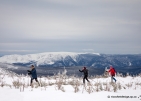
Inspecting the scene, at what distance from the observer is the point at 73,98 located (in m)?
10.8

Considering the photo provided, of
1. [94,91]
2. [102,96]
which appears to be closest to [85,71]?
[94,91]

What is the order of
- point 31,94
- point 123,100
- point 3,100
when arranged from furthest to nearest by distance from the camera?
point 31,94, point 123,100, point 3,100

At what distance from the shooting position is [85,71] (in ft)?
63.4

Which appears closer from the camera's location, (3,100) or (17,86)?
(3,100)

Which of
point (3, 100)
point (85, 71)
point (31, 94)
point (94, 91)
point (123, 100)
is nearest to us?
point (3, 100)

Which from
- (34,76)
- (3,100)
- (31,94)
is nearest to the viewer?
(3,100)

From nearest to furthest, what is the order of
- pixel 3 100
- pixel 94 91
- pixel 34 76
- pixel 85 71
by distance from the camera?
pixel 3 100 < pixel 94 91 < pixel 34 76 < pixel 85 71

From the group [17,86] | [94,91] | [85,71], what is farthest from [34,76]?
[94,91]

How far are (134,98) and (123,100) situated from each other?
2.86ft

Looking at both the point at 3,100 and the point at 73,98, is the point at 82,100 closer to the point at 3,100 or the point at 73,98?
the point at 73,98

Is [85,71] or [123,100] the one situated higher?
[85,71]

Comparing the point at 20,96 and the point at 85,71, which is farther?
the point at 85,71

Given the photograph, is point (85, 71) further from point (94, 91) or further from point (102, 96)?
point (102, 96)

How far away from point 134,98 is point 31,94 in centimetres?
542
